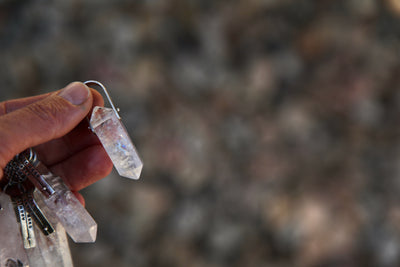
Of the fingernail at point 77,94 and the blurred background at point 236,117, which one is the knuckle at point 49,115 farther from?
the blurred background at point 236,117

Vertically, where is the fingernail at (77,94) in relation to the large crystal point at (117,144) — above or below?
above

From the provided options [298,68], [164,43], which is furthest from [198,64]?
[298,68]

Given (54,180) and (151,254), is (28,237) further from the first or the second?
(151,254)

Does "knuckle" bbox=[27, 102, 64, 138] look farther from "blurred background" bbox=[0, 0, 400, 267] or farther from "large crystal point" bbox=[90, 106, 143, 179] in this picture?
"blurred background" bbox=[0, 0, 400, 267]

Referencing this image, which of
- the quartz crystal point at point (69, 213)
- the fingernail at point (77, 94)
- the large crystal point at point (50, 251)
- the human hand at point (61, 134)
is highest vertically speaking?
the fingernail at point (77, 94)

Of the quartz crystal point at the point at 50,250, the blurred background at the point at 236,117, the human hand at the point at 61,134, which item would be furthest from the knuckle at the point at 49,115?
the blurred background at the point at 236,117

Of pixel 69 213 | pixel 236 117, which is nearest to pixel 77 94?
pixel 69 213

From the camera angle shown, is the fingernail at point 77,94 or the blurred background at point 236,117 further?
the blurred background at point 236,117
